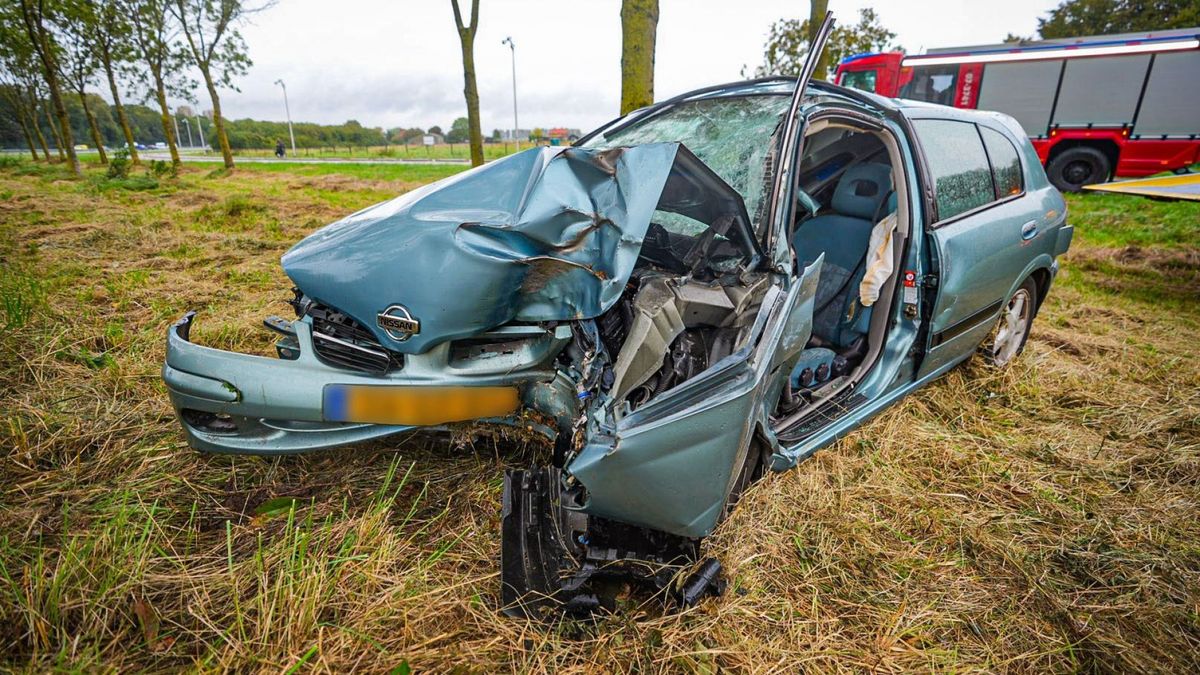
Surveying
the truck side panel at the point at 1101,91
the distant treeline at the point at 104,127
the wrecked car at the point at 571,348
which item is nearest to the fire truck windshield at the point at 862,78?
the truck side panel at the point at 1101,91

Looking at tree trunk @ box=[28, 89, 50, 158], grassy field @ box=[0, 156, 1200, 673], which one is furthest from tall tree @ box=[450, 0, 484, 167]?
tree trunk @ box=[28, 89, 50, 158]

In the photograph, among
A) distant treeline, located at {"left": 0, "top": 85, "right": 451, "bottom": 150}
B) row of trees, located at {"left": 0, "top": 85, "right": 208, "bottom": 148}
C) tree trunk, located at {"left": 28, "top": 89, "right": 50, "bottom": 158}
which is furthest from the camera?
distant treeline, located at {"left": 0, "top": 85, "right": 451, "bottom": 150}

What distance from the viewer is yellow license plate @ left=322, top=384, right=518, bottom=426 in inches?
67.3

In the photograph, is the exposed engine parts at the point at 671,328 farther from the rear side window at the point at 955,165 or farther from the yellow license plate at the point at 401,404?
the rear side window at the point at 955,165

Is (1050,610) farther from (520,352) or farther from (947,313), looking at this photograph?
(520,352)

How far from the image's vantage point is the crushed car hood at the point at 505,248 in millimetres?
1706

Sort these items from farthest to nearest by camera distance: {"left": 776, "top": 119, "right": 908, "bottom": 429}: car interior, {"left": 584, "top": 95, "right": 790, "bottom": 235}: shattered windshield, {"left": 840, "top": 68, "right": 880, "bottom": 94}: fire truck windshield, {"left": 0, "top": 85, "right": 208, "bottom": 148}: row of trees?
{"left": 0, "top": 85, "right": 208, "bottom": 148}: row of trees → {"left": 840, "top": 68, "right": 880, "bottom": 94}: fire truck windshield → {"left": 776, "top": 119, "right": 908, "bottom": 429}: car interior → {"left": 584, "top": 95, "right": 790, "bottom": 235}: shattered windshield

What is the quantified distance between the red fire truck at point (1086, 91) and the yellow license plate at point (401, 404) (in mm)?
14138

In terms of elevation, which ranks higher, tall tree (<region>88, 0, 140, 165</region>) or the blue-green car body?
tall tree (<region>88, 0, 140, 165</region>)

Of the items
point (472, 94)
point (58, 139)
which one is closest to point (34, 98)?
point (58, 139)

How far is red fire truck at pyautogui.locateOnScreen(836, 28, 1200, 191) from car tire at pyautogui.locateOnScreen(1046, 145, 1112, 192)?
17 mm

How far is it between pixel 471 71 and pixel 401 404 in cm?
983

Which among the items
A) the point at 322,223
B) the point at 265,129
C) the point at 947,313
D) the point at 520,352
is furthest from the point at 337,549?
the point at 265,129

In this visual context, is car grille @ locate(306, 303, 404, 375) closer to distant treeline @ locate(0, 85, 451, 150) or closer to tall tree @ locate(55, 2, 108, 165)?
tall tree @ locate(55, 2, 108, 165)
